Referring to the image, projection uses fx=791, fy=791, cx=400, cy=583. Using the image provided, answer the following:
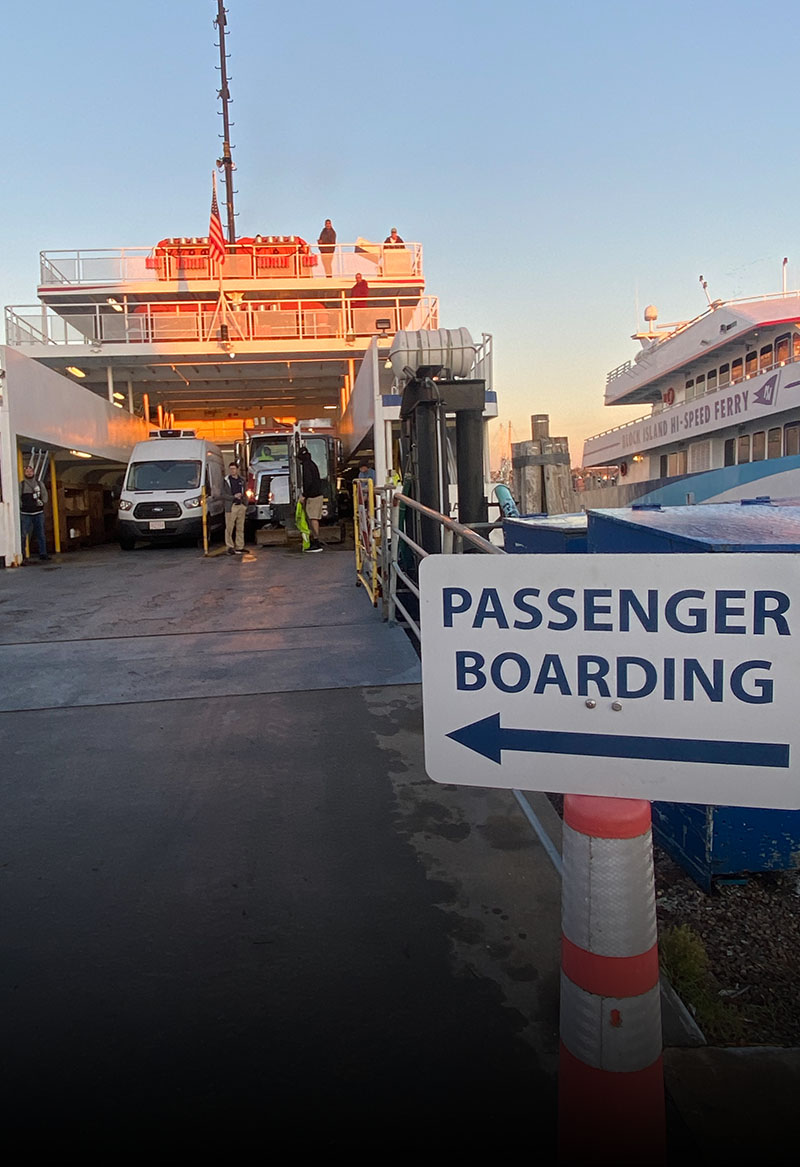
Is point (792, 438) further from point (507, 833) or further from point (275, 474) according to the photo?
point (507, 833)

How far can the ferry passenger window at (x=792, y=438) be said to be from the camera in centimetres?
1992

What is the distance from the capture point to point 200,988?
103 inches

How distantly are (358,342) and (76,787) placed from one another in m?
21.6

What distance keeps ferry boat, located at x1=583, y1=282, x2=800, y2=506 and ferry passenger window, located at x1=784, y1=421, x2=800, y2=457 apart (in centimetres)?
3

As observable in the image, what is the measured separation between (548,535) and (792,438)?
1717 cm

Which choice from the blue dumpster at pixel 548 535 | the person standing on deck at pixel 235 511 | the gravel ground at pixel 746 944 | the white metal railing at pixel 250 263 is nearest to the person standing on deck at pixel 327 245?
the white metal railing at pixel 250 263

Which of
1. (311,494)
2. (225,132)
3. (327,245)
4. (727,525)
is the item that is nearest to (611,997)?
(727,525)

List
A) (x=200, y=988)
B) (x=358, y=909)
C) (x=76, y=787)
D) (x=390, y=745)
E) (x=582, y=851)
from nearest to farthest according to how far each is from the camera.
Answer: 1. (x=582, y=851)
2. (x=200, y=988)
3. (x=358, y=909)
4. (x=76, y=787)
5. (x=390, y=745)

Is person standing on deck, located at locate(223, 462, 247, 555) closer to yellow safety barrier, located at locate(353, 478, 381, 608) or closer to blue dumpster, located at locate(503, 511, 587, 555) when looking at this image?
yellow safety barrier, located at locate(353, 478, 381, 608)

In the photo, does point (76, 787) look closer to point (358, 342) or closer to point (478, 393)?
point (478, 393)

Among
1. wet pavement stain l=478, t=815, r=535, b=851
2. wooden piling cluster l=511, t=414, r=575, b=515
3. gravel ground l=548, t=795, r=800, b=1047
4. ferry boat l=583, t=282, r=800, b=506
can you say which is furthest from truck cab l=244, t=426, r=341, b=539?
gravel ground l=548, t=795, r=800, b=1047

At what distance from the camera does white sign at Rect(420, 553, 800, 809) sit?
5.24 feet

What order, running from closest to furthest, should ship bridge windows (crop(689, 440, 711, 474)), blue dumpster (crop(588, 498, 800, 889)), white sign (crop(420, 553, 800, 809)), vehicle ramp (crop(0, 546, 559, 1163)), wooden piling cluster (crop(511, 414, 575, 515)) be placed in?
white sign (crop(420, 553, 800, 809)), vehicle ramp (crop(0, 546, 559, 1163)), blue dumpster (crop(588, 498, 800, 889)), wooden piling cluster (crop(511, 414, 575, 515)), ship bridge windows (crop(689, 440, 711, 474))

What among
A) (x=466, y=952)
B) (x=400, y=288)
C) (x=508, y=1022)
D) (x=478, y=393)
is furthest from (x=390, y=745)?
(x=400, y=288)
